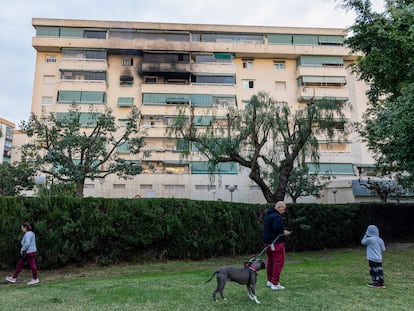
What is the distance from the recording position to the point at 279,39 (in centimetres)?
3628

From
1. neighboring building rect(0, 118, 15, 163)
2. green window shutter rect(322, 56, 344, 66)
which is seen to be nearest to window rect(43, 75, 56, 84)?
green window shutter rect(322, 56, 344, 66)

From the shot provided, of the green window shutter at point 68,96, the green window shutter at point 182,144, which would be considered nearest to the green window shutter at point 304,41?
the green window shutter at point 68,96

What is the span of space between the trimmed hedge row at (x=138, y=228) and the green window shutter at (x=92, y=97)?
23.4m

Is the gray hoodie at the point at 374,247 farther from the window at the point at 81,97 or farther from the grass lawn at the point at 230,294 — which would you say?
the window at the point at 81,97

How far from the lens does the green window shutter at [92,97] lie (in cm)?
3247

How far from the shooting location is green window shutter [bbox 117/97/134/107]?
33.6 metres

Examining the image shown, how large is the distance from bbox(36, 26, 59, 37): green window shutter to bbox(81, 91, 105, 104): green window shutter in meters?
7.45

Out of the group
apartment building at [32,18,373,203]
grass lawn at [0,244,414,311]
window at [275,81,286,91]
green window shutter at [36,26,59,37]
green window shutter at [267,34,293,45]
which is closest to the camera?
grass lawn at [0,244,414,311]

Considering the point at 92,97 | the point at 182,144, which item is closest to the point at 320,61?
the point at 92,97

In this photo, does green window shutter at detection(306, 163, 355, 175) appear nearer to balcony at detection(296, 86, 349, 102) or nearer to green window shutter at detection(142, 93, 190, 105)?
balcony at detection(296, 86, 349, 102)

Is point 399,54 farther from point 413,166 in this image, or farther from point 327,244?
point 327,244

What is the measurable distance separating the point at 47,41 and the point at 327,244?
32662mm

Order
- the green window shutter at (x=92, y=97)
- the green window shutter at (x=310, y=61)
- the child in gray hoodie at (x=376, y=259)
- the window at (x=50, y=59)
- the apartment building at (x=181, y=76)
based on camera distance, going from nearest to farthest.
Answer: the child in gray hoodie at (x=376, y=259)
the apartment building at (x=181, y=76)
the green window shutter at (x=92, y=97)
the window at (x=50, y=59)
the green window shutter at (x=310, y=61)

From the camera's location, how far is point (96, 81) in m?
33.3
